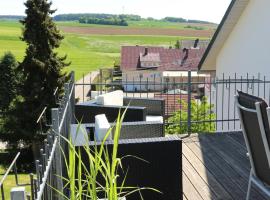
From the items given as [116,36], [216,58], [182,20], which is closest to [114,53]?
[116,36]

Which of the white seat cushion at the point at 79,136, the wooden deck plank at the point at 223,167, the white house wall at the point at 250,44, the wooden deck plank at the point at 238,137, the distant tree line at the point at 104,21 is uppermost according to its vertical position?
the distant tree line at the point at 104,21

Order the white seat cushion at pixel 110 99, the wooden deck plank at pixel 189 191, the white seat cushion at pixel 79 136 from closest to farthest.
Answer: the white seat cushion at pixel 79 136 < the wooden deck plank at pixel 189 191 < the white seat cushion at pixel 110 99

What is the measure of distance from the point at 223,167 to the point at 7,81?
2724 centimetres

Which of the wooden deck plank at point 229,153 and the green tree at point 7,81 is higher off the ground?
the wooden deck plank at point 229,153

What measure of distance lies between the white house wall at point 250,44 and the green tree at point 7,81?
2246cm

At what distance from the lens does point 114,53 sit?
Answer: 88688mm

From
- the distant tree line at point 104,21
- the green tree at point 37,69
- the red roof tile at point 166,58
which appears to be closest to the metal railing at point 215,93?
the green tree at point 37,69

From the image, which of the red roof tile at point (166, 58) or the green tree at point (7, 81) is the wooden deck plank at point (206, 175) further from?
the red roof tile at point (166, 58)

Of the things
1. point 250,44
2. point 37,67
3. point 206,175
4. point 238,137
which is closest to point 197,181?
point 206,175

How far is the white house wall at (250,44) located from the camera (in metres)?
7.07

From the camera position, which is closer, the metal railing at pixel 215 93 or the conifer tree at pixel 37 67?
the metal railing at pixel 215 93

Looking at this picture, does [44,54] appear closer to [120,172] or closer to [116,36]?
[120,172]

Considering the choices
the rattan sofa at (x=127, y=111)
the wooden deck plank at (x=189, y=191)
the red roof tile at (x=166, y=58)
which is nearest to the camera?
the wooden deck plank at (x=189, y=191)

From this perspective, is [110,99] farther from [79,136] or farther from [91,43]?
[91,43]
